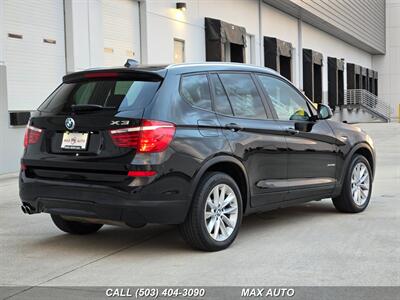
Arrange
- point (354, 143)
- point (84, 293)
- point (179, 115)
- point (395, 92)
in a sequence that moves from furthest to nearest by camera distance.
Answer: point (395, 92), point (354, 143), point (179, 115), point (84, 293)

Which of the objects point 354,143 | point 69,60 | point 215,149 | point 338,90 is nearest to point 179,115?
point 215,149

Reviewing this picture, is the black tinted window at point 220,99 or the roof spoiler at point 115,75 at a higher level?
the roof spoiler at point 115,75

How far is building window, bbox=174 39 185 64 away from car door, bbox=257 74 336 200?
11474 millimetres

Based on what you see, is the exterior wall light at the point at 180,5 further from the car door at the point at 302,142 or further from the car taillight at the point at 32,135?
the car taillight at the point at 32,135

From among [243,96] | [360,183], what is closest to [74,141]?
[243,96]

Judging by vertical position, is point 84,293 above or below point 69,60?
below

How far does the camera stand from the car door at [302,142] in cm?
659

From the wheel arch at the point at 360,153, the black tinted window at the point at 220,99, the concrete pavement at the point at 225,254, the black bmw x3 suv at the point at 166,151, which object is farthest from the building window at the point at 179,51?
Result: the black tinted window at the point at 220,99

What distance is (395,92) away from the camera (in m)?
51.5

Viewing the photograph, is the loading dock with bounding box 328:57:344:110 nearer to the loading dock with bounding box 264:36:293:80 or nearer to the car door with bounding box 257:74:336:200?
the loading dock with bounding box 264:36:293:80

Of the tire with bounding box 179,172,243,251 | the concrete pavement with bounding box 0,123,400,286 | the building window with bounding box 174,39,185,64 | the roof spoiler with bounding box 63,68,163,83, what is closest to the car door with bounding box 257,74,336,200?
the concrete pavement with bounding box 0,123,400,286

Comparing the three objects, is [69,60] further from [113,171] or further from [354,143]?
[113,171]

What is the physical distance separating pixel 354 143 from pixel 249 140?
6.84 feet

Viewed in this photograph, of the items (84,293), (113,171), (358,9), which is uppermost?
(358,9)
